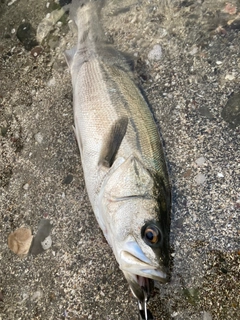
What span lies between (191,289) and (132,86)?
1871 mm

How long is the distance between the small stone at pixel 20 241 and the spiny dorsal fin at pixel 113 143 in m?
1.12

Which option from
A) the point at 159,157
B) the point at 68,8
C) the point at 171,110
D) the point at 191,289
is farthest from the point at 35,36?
the point at 191,289

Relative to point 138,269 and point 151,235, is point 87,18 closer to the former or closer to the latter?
point 151,235

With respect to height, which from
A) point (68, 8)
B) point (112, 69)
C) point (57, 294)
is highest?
point (68, 8)

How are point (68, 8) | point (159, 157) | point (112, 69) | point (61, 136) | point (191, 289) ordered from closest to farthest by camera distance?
point (191, 289) < point (159, 157) < point (112, 69) < point (61, 136) < point (68, 8)

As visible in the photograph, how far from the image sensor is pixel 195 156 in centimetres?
341

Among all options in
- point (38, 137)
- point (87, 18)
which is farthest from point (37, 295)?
point (87, 18)

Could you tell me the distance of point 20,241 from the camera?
3621 millimetres

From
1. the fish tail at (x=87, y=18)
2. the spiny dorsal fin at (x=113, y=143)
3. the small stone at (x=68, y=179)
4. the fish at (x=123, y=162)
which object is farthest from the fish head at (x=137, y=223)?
the fish tail at (x=87, y=18)

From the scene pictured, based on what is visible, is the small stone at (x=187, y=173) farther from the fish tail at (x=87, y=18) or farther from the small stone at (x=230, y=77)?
the fish tail at (x=87, y=18)

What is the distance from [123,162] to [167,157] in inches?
22.5

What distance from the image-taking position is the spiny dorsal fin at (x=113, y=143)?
311cm

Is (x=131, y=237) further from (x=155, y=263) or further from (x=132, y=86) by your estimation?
(x=132, y=86)

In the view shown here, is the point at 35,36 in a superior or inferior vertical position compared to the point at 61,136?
superior
